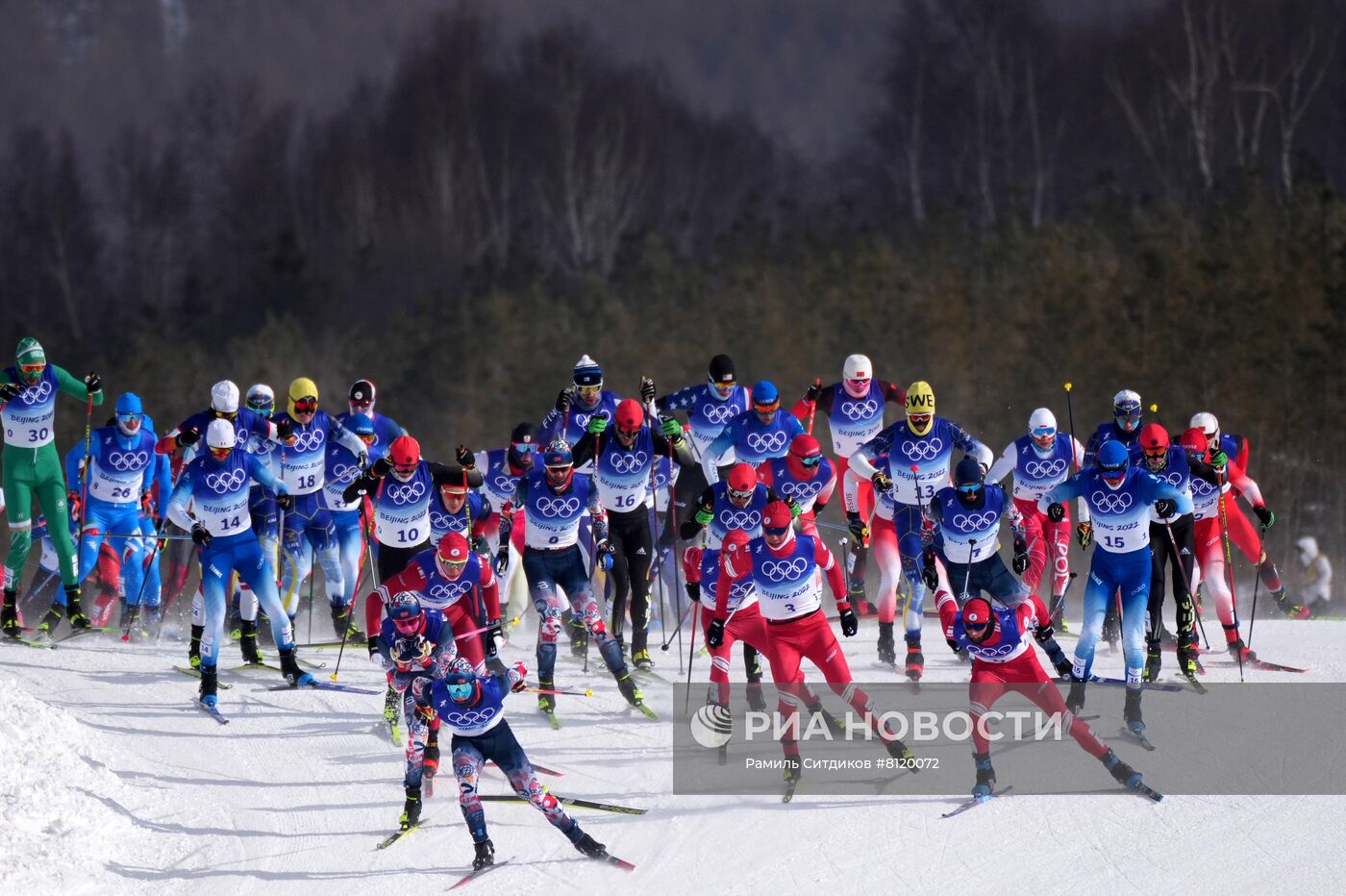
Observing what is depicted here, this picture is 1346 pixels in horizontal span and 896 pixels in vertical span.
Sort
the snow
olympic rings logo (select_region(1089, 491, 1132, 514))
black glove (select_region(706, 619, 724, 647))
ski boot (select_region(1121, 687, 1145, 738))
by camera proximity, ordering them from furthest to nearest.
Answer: olympic rings logo (select_region(1089, 491, 1132, 514)) < ski boot (select_region(1121, 687, 1145, 738)) < black glove (select_region(706, 619, 724, 647)) < the snow

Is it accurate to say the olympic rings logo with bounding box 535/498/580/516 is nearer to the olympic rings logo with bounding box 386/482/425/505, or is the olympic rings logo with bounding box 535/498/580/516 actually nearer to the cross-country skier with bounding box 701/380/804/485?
the olympic rings logo with bounding box 386/482/425/505

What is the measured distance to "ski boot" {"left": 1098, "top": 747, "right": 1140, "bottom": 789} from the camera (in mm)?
10250

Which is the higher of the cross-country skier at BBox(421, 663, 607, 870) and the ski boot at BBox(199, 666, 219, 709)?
the cross-country skier at BBox(421, 663, 607, 870)

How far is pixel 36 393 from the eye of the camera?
14086 mm

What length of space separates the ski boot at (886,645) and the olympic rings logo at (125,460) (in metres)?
6.93

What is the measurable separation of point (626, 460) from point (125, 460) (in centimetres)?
488

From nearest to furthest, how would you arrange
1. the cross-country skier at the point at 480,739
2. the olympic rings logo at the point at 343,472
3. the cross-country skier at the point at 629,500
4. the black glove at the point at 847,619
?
the cross-country skier at the point at 480,739 → the black glove at the point at 847,619 → the cross-country skier at the point at 629,500 → the olympic rings logo at the point at 343,472

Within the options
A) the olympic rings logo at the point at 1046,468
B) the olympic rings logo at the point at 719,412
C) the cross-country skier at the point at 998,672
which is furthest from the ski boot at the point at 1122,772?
the olympic rings logo at the point at 719,412

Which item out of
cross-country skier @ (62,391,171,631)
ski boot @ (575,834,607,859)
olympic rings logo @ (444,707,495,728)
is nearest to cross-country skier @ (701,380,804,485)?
ski boot @ (575,834,607,859)

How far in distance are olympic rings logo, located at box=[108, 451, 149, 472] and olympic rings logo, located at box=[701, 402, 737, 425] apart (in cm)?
523

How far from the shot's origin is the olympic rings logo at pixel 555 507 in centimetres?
1209

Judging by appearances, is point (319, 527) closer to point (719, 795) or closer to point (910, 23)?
point (719, 795)

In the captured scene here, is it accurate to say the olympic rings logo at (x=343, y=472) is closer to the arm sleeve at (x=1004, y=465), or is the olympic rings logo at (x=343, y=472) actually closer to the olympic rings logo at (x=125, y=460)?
the olympic rings logo at (x=125, y=460)

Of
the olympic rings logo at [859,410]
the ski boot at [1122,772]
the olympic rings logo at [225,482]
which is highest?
the olympic rings logo at [859,410]
